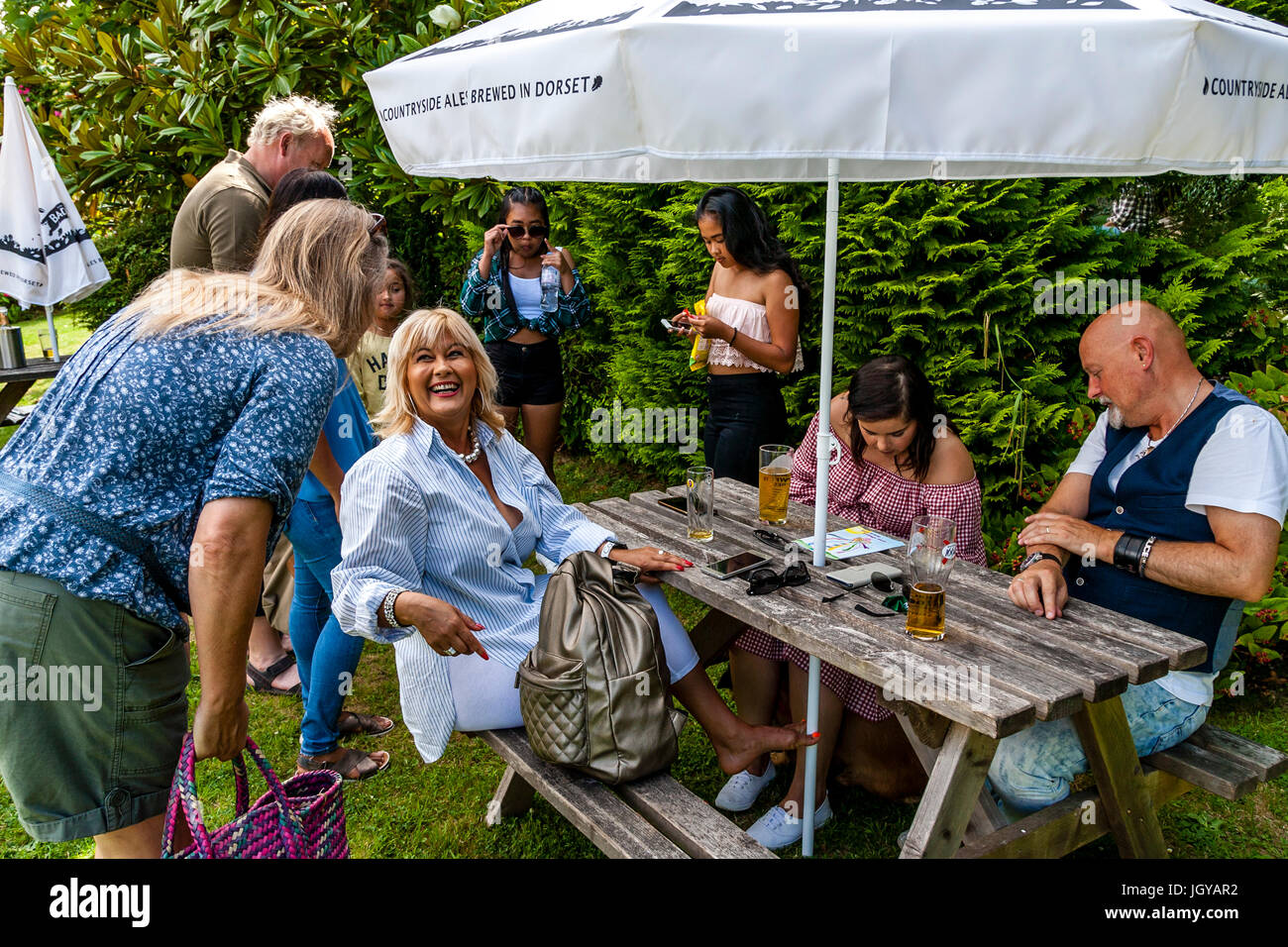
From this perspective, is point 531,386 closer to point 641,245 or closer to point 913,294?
Answer: point 641,245

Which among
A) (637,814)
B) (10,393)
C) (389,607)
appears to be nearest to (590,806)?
(637,814)

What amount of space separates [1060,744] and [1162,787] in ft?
1.20

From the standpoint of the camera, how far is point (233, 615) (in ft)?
5.85

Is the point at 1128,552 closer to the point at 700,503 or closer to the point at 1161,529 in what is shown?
the point at 1161,529

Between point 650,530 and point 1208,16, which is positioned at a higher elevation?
point 1208,16

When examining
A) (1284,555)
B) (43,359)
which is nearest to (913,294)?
(1284,555)

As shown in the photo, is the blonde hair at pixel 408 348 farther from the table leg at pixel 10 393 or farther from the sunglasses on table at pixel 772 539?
the table leg at pixel 10 393

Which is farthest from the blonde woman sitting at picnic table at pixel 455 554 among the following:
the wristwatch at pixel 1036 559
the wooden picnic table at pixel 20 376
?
the wooden picnic table at pixel 20 376

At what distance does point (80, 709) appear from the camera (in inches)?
72.5

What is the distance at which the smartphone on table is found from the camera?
9.09 ft

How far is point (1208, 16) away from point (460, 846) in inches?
116

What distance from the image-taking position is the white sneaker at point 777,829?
298 centimetres

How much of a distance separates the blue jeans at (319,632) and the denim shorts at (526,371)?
84.5 inches
